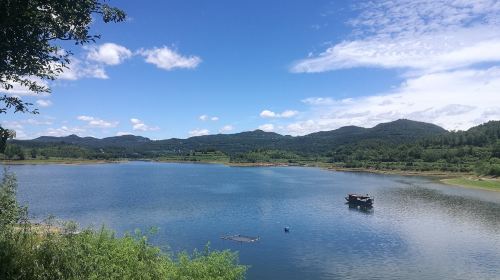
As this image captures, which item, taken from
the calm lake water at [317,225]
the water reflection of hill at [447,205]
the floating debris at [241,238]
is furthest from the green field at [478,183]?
the floating debris at [241,238]

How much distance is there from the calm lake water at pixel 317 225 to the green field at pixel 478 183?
1607cm

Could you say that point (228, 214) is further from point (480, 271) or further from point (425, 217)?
point (480, 271)

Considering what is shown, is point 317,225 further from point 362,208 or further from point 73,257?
point 73,257

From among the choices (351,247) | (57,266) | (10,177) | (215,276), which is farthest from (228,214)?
(57,266)

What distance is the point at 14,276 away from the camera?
20219 millimetres

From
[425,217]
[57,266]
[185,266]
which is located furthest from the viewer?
[425,217]

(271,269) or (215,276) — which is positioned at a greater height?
(215,276)

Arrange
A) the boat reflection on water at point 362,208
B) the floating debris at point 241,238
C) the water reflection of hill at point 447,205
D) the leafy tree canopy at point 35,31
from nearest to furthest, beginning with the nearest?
the leafy tree canopy at point 35,31 < the floating debris at point 241,238 < the water reflection of hill at point 447,205 < the boat reflection on water at point 362,208

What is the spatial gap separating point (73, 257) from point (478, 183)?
179 meters

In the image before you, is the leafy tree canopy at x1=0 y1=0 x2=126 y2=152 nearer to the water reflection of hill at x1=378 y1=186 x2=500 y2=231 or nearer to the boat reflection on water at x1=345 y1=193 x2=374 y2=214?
the water reflection of hill at x1=378 y1=186 x2=500 y2=231

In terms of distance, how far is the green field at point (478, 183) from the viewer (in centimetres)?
16229

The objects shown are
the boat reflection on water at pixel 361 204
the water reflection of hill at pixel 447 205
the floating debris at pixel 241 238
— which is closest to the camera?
the floating debris at pixel 241 238

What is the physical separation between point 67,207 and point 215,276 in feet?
262

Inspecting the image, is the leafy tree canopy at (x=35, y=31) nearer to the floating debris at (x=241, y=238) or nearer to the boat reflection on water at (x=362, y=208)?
the floating debris at (x=241, y=238)
